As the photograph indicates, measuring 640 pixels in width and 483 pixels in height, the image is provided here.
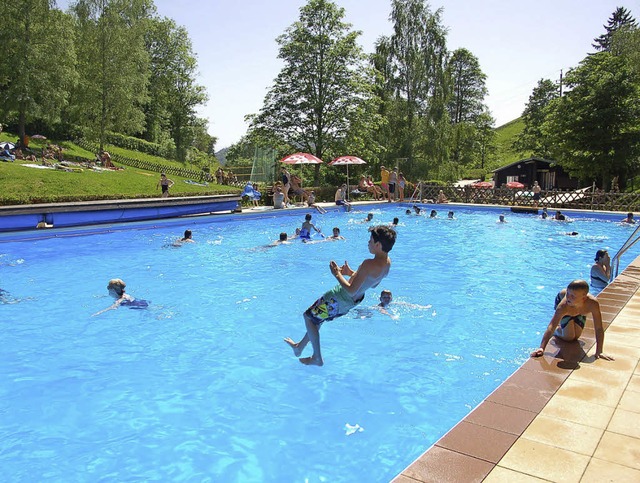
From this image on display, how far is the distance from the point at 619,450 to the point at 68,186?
23.9m

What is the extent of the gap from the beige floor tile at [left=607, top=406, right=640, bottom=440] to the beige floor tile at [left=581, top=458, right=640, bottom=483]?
A: 497 mm

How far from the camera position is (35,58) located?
28875 millimetres

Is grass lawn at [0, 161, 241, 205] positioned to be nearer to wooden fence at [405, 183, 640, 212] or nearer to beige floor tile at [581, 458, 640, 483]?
wooden fence at [405, 183, 640, 212]

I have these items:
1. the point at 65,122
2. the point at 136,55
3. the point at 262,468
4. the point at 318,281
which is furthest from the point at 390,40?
the point at 262,468

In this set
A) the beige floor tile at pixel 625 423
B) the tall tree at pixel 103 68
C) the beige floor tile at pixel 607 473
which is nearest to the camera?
the beige floor tile at pixel 607 473

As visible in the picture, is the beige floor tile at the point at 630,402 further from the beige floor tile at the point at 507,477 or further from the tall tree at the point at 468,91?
the tall tree at the point at 468,91

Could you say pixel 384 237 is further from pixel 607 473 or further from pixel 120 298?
pixel 120 298

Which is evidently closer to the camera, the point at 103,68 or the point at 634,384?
the point at 634,384

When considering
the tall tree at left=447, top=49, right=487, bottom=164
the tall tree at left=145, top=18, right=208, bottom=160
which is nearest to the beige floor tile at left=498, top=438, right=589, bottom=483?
the tall tree at left=145, top=18, right=208, bottom=160

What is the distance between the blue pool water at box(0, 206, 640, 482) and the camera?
4457 mm

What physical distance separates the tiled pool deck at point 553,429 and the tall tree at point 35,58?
3390 cm

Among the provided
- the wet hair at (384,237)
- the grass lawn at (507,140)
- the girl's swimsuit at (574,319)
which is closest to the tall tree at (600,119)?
the girl's swimsuit at (574,319)

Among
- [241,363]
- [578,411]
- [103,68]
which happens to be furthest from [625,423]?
[103,68]

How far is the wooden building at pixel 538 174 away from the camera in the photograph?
41531 millimetres
